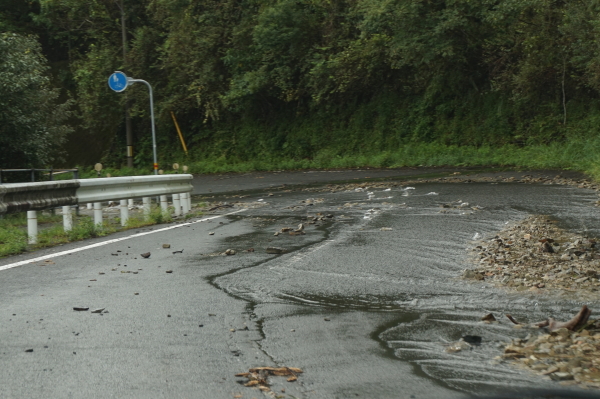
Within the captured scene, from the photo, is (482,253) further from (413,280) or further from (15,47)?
(15,47)

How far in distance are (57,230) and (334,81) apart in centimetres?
2735

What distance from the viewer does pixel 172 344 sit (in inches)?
Answer: 184

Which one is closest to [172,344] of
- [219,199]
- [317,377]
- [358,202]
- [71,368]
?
[71,368]

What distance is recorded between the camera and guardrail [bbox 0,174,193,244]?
10.4 metres

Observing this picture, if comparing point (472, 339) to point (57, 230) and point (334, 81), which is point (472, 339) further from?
point (334, 81)

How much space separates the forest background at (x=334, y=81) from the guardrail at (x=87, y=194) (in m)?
13.4

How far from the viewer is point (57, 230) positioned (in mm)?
11289

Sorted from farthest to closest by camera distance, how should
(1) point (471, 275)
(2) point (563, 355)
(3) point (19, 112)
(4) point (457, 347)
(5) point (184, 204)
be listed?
1. (3) point (19, 112)
2. (5) point (184, 204)
3. (1) point (471, 275)
4. (4) point (457, 347)
5. (2) point (563, 355)

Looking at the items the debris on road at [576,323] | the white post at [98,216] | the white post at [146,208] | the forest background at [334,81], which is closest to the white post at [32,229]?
the white post at [98,216]

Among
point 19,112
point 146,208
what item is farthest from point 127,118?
point 146,208

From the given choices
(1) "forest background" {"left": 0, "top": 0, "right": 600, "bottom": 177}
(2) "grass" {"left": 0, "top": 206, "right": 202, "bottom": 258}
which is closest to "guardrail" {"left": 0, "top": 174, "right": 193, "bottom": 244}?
(2) "grass" {"left": 0, "top": 206, "right": 202, "bottom": 258}

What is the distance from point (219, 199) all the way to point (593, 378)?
1721 centimetres

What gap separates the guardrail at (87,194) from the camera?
10445mm

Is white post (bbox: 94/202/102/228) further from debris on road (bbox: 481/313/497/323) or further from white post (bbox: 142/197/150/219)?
debris on road (bbox: 481/313/497/323)
